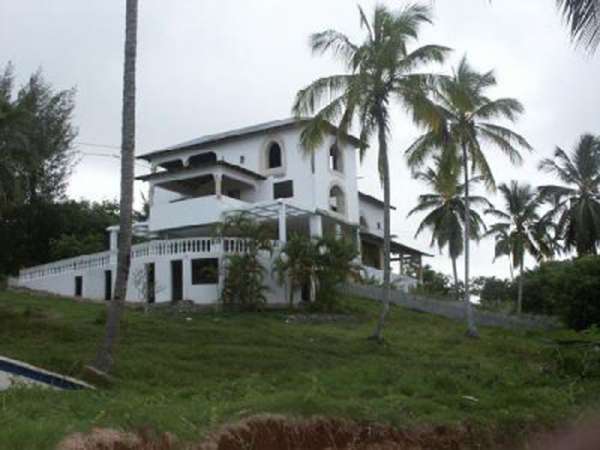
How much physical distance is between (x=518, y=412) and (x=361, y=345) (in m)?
9.15

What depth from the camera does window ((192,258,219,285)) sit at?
30062 millimetres

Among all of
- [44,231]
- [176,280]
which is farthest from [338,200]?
[44,231]

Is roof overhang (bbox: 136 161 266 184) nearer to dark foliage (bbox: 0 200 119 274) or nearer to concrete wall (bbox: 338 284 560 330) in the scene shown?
dark foliage (bbox: 0 200 119 274)

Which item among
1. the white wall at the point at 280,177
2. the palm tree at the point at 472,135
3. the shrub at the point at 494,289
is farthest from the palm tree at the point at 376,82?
the shrub at the point at 494,289

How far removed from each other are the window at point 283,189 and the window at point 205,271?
28.8 ft

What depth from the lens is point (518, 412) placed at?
12.6m

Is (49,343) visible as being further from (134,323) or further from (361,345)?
(361,345)

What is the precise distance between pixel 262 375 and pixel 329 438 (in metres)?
5.94

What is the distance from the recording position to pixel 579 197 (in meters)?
43.1

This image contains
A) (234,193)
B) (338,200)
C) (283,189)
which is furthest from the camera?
(338,200)

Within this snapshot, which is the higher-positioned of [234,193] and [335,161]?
[335,161]

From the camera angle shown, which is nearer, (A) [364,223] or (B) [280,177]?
(B) [280,177]

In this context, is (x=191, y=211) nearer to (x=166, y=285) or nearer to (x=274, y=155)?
(x=166, y=285)

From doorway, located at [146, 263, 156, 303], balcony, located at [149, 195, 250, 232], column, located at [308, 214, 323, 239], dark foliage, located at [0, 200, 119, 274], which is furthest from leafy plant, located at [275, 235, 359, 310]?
dark foliage, located at [0, 200, 119, 274]
